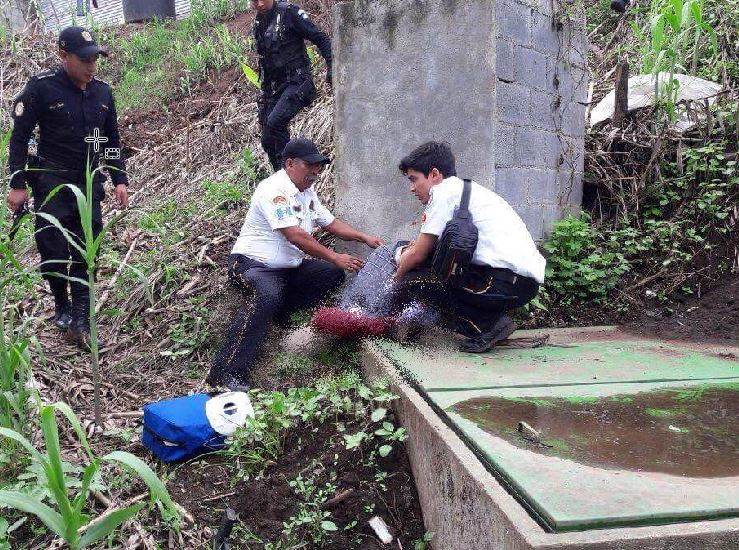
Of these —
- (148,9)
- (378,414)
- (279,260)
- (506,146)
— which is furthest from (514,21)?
(148,9)

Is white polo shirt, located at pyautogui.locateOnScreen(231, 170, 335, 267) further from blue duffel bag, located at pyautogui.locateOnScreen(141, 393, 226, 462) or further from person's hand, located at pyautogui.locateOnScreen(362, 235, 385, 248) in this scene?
blue duffel bag, located at pyautogui.locateOnScreen(141, 393, 226, 462)

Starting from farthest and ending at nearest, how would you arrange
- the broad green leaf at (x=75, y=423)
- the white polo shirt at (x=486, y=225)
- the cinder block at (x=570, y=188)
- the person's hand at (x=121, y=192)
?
the cinder block at (x=570, y=188)
the person's hand at (x=121, y=192)
the white polo shirt at (x=486, y=225)
the broad green leaf at (x=75, y=423)

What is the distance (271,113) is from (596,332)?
3107mm

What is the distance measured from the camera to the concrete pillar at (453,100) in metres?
4.84

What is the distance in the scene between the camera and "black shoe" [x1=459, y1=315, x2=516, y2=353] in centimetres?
424

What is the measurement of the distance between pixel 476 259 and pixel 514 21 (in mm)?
1869

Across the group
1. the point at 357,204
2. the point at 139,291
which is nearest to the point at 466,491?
the point at 357,204

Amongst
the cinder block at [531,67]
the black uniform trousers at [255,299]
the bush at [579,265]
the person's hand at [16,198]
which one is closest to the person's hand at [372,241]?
the black uniform trousers at [255,299]

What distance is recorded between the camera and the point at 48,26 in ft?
47.4

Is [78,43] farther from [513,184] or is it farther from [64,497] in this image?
[64,497]

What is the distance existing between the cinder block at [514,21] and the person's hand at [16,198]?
130 inches

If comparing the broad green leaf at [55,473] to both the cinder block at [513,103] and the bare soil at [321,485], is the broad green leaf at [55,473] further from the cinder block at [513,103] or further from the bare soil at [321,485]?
the cinder block at [513,103]

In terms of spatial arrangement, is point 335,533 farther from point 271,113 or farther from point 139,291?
point 271,113

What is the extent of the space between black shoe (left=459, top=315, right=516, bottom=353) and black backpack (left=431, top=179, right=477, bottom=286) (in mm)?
416
